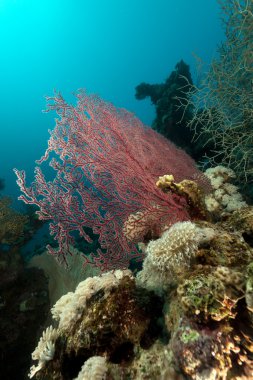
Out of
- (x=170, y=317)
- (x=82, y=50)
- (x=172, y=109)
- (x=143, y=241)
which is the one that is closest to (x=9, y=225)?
(x=143, y=241)

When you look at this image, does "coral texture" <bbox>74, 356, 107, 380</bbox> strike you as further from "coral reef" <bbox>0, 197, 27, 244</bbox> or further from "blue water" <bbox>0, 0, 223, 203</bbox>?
"blue water" <bbox>0, 0, 223, 203</bbox>

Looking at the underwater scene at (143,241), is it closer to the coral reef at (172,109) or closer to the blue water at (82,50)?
the coral reef at (172,109)

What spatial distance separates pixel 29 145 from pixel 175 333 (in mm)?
127867

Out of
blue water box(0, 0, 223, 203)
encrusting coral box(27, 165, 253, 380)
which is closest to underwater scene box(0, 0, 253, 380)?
encrusting coral box(27, 165, 253, 380)

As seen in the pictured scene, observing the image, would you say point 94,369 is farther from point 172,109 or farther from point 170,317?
point 172,109

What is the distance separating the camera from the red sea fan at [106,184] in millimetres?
4242

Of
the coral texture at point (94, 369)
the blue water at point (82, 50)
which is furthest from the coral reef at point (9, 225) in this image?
the blue water at point (82, 50)

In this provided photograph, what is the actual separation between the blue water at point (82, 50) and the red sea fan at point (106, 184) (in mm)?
105891

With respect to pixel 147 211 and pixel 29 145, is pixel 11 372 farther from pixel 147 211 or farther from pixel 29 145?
pixel 29 145

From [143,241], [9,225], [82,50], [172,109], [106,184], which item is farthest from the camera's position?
[82,50]

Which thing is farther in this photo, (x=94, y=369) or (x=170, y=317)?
(x=170, y=317)

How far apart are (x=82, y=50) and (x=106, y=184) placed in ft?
569

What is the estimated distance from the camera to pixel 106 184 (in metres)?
5.26

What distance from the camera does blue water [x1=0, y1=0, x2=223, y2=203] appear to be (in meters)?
113
